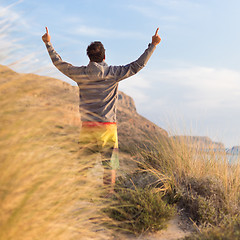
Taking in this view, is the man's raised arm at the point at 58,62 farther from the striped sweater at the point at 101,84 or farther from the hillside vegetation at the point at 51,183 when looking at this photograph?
the hillside vegetation at the point at 51,183

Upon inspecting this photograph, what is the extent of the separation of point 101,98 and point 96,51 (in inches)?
25.1

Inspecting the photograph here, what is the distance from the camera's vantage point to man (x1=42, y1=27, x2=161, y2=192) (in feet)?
12.9

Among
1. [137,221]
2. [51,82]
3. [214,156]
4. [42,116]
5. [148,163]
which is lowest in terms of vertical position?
[137,221]

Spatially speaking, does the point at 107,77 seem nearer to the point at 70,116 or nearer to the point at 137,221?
the point at 70,116

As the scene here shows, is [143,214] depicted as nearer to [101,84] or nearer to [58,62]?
[101,84]

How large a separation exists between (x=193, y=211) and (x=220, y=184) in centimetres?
64

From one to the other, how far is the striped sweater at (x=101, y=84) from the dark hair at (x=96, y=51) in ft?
0.30

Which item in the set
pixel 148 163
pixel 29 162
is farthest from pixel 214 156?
pixel 29 162

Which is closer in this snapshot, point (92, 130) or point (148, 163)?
point (92, 130)

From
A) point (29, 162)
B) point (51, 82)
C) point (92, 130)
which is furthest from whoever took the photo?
point (92, 130)

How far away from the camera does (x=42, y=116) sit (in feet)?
8.53

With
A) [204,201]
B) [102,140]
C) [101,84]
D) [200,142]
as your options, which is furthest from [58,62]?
[200,142]

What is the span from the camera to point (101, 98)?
4020 mm

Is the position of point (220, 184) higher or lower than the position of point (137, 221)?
higher
